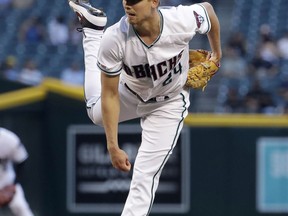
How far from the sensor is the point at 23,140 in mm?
10922

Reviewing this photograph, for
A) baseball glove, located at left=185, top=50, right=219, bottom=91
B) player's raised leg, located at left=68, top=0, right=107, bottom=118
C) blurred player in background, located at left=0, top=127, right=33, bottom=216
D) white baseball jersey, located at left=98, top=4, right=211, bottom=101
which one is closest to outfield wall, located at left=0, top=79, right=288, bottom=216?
blurred player in background, located at left=0, top=127, right=33, bottom=216

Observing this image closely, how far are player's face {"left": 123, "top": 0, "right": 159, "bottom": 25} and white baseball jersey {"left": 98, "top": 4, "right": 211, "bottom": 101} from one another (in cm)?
14

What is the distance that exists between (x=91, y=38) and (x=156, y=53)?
2.90 feet

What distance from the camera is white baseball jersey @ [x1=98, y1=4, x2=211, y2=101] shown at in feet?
20.6

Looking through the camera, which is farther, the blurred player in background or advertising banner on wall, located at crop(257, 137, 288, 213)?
advertising banner on wall, located at crop(257, 137, 288, 213)

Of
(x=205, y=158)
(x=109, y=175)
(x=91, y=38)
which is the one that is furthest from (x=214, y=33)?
(x=109, y=175)

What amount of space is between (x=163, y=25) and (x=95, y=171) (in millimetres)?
4675

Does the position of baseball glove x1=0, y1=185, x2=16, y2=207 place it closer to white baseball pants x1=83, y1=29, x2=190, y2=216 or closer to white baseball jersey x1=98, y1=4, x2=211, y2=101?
white baseball pants x1=83, y1=29, x2=190, y2=216

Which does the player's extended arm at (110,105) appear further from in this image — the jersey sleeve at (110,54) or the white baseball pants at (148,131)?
the white baseball pants at (148,131)

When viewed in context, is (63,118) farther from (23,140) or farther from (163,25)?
(163,25)

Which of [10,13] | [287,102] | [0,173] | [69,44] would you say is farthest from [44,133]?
[10,13]

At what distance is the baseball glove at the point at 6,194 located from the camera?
27.3 feet

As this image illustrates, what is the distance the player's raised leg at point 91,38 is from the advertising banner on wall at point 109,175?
3.73 metres

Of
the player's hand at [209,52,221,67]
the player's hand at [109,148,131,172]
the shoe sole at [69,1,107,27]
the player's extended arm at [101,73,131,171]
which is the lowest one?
the player's hand at [109,148,131,172]
